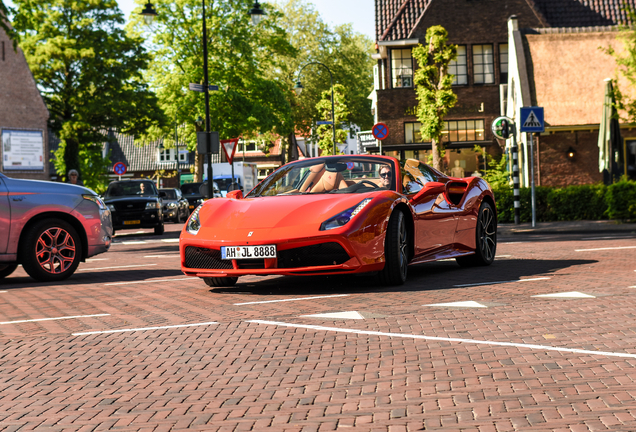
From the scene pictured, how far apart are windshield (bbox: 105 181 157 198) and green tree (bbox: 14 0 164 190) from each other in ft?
54.3

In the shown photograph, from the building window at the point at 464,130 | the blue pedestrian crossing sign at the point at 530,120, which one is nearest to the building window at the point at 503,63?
the building window at the point at 464,130

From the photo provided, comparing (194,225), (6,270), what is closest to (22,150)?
(6,270)

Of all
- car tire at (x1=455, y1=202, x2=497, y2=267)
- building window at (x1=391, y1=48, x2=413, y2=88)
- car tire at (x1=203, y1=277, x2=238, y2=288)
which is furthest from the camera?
building window at (x1=391, y1=48, x2=413, y2=88)

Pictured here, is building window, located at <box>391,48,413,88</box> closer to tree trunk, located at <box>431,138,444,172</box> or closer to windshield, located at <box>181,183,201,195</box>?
tree trunk, located at <box>431,138,444,172</box>

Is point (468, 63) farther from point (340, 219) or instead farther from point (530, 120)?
point (340, 219)

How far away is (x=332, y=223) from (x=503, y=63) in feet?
118

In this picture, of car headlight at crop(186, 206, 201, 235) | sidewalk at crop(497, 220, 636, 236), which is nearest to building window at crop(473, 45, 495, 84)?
sidewalk at crop(497, 220, 636, 236)

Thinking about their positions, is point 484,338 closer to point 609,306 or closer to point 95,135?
point 609,306

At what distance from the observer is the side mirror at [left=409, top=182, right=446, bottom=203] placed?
29.5ft

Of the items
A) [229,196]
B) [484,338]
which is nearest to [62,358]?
[484,338]

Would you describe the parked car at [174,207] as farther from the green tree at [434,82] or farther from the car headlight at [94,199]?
the car headlight at [94,199]

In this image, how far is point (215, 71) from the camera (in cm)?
4669

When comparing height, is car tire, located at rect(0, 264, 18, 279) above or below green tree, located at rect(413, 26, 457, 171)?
below

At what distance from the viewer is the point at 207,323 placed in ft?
21.7
